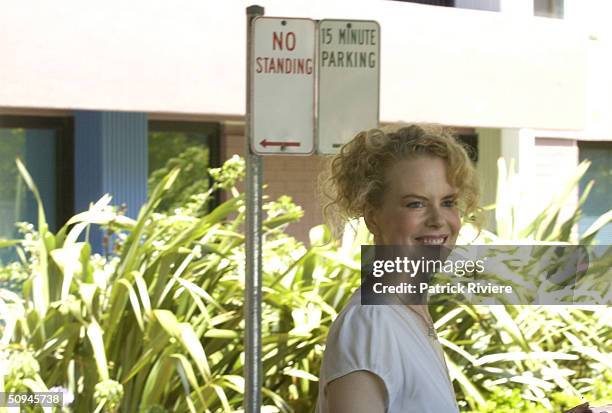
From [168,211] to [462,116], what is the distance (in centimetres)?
199

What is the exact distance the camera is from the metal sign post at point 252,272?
3516 millimetres

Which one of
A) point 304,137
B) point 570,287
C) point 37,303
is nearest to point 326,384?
point 304,137

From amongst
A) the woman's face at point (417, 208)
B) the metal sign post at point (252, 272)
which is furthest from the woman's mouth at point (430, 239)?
the metal sign post at point (252, 272)

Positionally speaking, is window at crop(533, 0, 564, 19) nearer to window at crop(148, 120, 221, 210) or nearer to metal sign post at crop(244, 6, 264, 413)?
window at crop(148, 120, 221, 210)

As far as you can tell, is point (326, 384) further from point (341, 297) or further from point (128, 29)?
point (128, 29)

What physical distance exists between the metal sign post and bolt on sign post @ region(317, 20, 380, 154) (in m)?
0.21

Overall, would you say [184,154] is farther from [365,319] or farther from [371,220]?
[365,319]

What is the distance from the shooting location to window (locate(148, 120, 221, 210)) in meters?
7.67

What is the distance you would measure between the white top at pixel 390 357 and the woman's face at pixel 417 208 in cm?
11

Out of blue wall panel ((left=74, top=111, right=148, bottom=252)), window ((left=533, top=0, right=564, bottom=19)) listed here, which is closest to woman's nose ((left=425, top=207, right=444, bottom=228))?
blue wall panel ((left=74, top=111, right=148, bottom=252))

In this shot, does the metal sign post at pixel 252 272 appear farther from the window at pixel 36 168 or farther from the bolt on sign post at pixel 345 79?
the window at pixel 36 168

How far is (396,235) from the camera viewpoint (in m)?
1.75

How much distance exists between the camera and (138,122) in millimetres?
7340

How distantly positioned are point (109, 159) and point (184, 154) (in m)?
0.84
